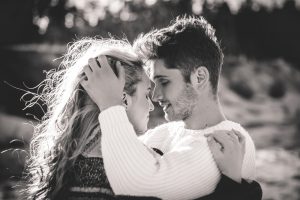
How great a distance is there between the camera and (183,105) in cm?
239

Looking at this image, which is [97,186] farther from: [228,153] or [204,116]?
[204,116]

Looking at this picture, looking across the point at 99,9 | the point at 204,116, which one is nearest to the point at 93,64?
the point at 204,116

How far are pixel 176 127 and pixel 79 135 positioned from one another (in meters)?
0.61

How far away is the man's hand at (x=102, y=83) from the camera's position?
1988 millimetres

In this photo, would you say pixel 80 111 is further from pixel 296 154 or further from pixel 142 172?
pixel 296 154

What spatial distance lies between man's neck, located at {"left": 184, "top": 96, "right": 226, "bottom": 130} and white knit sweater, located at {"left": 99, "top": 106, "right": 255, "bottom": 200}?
34 cm

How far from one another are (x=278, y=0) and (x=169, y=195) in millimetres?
12168

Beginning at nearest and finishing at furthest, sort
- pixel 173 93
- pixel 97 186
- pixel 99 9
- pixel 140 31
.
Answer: pixel 97 186 → pixel 173 93 → pixel 140 31 → pixel 99 9

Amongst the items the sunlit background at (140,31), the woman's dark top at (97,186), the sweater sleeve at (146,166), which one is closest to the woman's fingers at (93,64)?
the sweater sleeve at (146,166)

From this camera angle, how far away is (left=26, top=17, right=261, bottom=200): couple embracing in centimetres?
190

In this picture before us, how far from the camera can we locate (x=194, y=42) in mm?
2504

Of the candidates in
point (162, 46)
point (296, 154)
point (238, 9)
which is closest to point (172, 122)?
point (162, 46)

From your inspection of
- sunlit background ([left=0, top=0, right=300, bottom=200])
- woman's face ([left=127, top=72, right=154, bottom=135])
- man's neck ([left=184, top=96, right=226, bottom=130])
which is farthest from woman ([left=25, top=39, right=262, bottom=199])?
sunlit background ([left=0, top=0, right=300, bottom=200])

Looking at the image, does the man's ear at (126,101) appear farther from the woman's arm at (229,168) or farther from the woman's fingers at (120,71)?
the woman's arm at (229,168)
